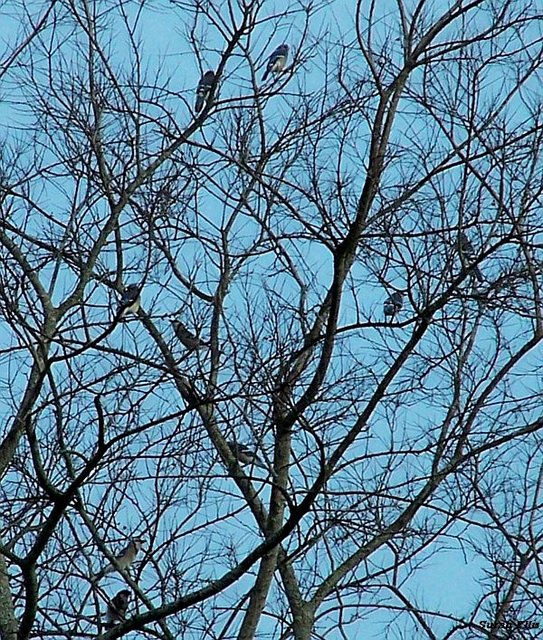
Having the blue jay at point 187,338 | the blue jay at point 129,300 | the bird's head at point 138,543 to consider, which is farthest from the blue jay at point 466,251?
the bird's head at point 138,543

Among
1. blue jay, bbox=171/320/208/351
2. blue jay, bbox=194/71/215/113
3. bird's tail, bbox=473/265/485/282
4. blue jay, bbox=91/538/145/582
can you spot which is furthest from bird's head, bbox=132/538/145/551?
blue jay, bbox=194/71/215/113

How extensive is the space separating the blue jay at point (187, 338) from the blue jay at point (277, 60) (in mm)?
2015

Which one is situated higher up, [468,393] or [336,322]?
[468,393]

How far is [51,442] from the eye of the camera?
5438mm

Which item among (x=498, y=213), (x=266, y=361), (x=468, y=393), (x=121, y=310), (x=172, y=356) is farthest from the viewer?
(x=468, y=393)

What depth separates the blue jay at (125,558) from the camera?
5977 millimetres

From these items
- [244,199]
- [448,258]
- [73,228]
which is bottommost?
[448,258]

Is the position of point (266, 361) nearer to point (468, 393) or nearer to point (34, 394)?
point (34, 394)

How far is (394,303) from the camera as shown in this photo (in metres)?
5.75

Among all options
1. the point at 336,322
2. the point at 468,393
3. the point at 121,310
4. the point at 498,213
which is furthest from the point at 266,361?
the point at 468,393

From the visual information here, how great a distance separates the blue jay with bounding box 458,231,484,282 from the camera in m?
5.51

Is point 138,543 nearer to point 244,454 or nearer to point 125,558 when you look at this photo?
point 125,558

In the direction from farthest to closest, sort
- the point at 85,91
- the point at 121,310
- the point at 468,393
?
the point at 468,393, the point at 85,91, the point at 121,310

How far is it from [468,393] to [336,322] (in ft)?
5.73
